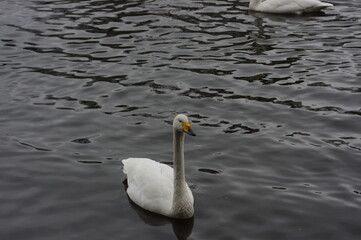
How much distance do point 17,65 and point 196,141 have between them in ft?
23.3

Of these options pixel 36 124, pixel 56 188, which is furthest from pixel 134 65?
pixel 56 188

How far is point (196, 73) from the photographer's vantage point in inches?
639

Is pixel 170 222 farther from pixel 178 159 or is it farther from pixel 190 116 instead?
pixel 190 116

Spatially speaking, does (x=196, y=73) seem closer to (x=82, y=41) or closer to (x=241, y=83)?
(x=241, y=83)

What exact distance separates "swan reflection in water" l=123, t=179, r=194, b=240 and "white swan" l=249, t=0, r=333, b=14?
13.7m

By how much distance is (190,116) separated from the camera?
13.6 metres

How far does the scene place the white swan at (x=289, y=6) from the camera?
21672mm

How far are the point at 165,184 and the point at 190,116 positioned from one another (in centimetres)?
386

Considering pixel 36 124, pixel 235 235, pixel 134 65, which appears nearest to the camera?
pixel 235 235

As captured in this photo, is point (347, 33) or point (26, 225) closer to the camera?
point (26, 225)

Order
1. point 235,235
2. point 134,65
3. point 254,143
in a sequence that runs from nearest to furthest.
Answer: point 235,235 < point 254,143 < point 134,65

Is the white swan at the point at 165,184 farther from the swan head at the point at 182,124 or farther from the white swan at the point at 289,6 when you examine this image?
the white swan at the point at 289,6

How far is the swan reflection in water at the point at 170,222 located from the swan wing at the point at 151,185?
2.9 inches

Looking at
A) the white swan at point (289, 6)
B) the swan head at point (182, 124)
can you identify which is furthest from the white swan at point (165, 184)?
the white swan at point (289, 6)
